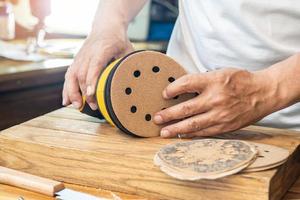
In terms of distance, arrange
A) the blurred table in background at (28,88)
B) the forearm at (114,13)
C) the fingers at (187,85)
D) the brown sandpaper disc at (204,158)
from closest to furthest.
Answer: the brown sandpaper disc at (204,158) → the fingers at (187,85) → the forearm at (114,13) → the blurred table in background at (28,88)

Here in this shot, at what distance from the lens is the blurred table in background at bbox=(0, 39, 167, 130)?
1366 millimetres

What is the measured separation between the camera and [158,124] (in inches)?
28.3

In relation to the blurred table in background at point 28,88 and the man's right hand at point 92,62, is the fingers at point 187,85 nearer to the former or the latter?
the man's right hand at point 92,62

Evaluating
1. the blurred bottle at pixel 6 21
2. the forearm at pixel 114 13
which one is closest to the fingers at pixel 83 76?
the forearm at pixel 114 13

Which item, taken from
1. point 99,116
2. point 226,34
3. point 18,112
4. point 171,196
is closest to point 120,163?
point 171,196

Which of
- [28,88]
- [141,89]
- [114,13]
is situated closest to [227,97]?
[141,89]

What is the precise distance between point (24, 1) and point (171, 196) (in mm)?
1822

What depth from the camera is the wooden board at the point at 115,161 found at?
0.57 metres

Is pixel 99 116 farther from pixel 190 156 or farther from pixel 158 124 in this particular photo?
pixel 190 156

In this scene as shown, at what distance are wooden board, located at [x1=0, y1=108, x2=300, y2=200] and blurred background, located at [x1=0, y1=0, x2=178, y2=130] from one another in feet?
2.13

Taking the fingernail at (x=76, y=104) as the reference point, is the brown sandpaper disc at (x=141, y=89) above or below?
above

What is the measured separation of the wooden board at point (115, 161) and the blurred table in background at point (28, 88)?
0.62 metres

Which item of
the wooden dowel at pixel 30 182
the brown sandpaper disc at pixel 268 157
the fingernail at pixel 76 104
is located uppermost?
the brown sandpaper disc at pixel 268 157

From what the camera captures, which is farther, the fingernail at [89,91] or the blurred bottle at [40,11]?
the blurred bottle at [40,11]
